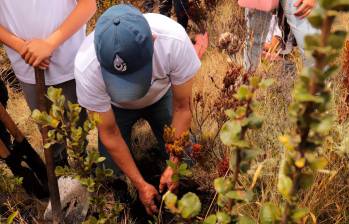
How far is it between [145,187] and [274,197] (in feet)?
2.06

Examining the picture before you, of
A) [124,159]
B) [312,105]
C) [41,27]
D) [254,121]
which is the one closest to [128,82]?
[124,159]

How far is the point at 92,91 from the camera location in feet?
5.99

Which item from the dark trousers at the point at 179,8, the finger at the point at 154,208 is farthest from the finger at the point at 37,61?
the dark trousers at the point at 179,8

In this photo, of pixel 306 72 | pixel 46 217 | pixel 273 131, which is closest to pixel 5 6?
pixel 46 217

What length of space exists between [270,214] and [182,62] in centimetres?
109

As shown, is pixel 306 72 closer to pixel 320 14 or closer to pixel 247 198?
pixel 320 14

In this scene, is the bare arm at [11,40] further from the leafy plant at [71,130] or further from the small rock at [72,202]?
the small rock at [72,202]

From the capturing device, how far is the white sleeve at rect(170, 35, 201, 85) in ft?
6.22

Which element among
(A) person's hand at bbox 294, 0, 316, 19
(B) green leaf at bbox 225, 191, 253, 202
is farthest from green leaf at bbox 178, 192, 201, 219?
(A) person's hand at bbox 294, 0, 316, 19

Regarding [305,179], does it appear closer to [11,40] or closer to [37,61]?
[37,61]

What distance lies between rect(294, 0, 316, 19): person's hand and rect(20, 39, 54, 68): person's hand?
1396mm

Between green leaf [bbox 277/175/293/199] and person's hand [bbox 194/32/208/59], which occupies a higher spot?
green leaf [bbox 277/175/293/199]

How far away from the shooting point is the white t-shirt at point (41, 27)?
192 cm

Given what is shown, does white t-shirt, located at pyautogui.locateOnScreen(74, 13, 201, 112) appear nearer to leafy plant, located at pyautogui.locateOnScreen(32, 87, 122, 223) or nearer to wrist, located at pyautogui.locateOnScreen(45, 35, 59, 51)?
wrist, located at pyautogui.locateOnScreen(45, 35, 59, 51)
